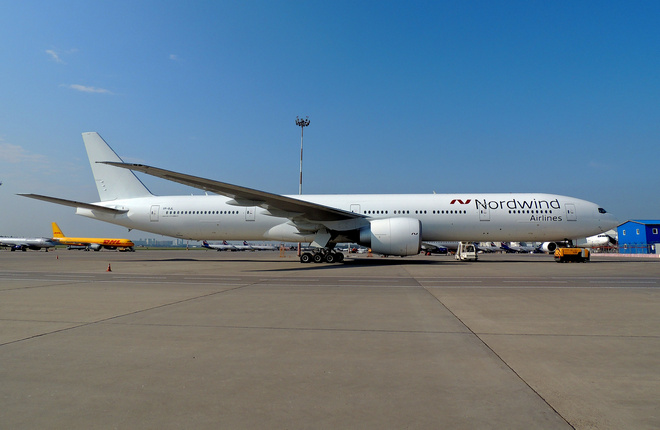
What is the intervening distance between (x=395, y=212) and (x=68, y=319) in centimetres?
1644

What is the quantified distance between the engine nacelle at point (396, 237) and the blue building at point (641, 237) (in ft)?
104

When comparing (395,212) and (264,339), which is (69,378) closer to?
(264,339)

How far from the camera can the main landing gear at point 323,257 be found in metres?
19.3

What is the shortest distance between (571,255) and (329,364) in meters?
21.6

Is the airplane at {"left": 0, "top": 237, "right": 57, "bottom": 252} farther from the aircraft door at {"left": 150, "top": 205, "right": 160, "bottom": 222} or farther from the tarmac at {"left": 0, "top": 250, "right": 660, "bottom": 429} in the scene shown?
Answer: the tarmac at {"left": 0, "top": 250, "right": 660, "bottom": 429}

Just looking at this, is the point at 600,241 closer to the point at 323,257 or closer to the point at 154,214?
the point at 323,257


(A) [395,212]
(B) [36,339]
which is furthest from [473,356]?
(A) [395,212]

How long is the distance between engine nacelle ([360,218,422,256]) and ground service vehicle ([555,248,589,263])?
8969 mm

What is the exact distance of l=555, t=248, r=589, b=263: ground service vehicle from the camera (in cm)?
2034

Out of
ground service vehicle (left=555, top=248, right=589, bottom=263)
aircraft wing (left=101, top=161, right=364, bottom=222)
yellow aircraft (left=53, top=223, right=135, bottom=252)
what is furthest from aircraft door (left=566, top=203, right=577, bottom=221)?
yellow aircraft (left=53, top=223, right=135, bottom=252)

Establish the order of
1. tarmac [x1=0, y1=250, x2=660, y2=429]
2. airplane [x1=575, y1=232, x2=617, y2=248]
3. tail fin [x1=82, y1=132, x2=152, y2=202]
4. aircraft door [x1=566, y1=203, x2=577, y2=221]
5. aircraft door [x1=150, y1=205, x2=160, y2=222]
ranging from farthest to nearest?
1. airplane [x1=575, y1=232, x2=617, y2=248]
2. tail fin [x1=82, y1=132, x2=152, y2=202]
3. aircraft door [x1=150, y1=205, x2=160, y2=222]
4. aircraft door [x1=566, y1=203, x2=577, y2=221]
5. tarmac [x1=0, y1=250, x2=660, y2=429]

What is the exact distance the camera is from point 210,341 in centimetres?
422

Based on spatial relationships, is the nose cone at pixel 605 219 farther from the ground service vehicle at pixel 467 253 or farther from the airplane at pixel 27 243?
the airplane at pixel 27 243

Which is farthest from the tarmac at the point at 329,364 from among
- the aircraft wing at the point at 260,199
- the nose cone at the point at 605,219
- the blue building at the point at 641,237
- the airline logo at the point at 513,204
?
the blue building at the point at 641,237
